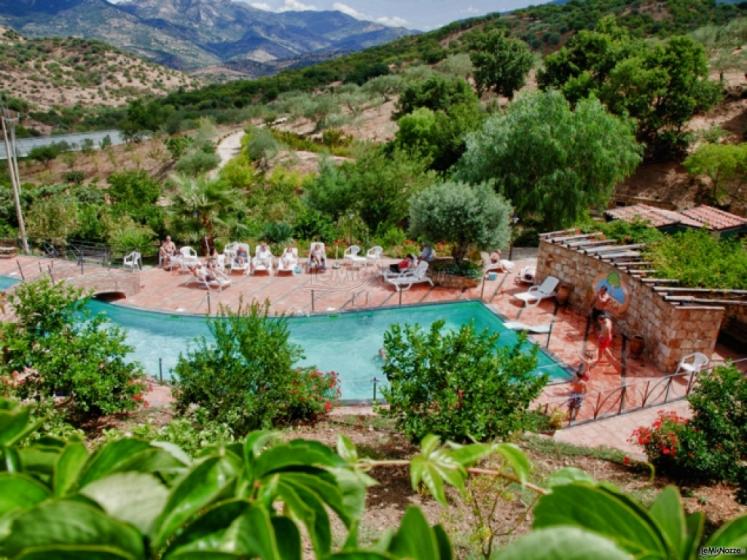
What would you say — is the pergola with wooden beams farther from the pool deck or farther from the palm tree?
the palm tree

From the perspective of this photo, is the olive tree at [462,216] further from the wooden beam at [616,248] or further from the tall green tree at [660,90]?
the tall green tree at [660,90]

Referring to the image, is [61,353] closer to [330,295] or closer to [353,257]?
[330,295]

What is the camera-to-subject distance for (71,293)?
751 cm

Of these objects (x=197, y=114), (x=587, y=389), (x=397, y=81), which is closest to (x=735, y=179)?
(x=587, y=389)

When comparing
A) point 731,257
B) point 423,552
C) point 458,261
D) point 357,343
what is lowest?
point 357,343

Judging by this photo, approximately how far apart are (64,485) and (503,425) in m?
6.27

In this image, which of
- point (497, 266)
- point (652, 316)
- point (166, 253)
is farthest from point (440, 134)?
point (652, 316)

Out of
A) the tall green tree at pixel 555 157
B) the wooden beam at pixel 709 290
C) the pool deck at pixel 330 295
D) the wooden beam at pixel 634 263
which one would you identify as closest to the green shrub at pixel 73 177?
the pool deck at pixel 330 295

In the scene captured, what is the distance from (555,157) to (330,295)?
386 inches

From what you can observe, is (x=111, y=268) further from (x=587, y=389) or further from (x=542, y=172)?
(x=542, y=172)

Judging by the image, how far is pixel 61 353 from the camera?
7.12 metres

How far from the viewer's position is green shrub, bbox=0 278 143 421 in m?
7.04

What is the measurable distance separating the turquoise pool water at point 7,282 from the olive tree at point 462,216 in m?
12.2

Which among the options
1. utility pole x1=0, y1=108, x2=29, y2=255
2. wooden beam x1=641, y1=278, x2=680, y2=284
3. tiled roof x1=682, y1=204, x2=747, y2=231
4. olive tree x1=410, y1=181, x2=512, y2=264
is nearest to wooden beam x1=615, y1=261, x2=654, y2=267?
wooden beam x1=641, y1=278, x2=680, y2=284
